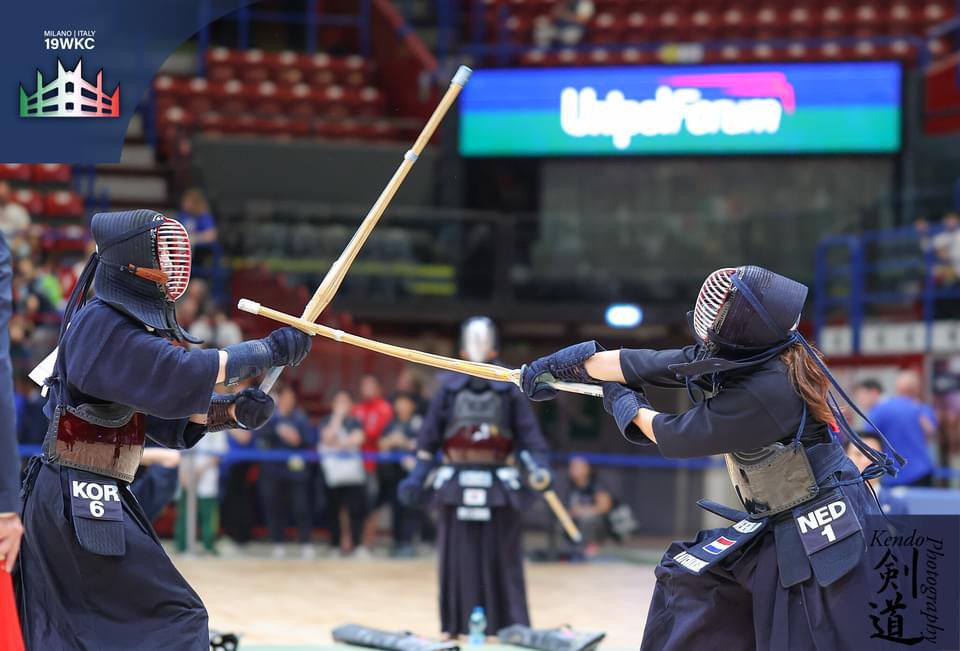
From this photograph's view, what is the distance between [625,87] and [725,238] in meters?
2.04

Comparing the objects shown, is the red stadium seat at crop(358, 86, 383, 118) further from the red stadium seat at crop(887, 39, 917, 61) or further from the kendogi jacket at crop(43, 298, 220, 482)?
the kendogi jacket at crop(43, 298, 220, 482)

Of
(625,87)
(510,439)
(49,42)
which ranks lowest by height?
(510,439)

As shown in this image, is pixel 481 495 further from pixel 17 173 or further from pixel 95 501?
pixel 17 173

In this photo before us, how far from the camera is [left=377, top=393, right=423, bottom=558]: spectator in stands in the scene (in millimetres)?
11914

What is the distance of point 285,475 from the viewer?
38.2 feet

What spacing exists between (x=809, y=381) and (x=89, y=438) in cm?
215

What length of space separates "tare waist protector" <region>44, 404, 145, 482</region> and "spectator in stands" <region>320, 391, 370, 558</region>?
769cm

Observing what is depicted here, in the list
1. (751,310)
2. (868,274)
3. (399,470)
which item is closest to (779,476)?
(751,310)

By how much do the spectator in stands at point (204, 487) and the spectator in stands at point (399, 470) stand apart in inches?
57.0

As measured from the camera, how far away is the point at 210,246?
12789 mm

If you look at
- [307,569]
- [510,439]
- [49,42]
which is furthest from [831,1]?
[49,42]

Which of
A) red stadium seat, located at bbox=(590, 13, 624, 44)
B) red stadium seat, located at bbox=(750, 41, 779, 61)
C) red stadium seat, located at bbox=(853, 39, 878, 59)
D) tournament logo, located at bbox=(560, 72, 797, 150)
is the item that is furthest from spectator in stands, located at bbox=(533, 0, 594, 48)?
red stadium seat, located at bbox=(853, 39, 878, 59)

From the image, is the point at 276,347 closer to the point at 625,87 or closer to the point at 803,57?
the point at 625,87

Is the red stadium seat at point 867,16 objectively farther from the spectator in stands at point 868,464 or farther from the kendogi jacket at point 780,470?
the kendogi jacket at point 780,470
